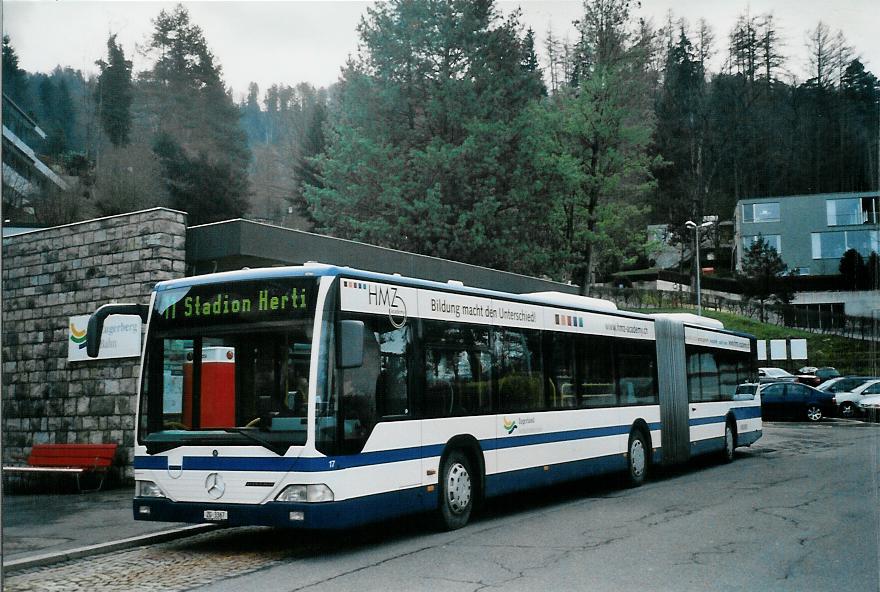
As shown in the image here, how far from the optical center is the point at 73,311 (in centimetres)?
1639

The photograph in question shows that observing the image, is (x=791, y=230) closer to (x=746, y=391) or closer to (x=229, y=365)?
(x=746, y=391)

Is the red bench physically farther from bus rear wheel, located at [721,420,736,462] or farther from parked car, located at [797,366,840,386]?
parked car, located at [797,366,840,386]

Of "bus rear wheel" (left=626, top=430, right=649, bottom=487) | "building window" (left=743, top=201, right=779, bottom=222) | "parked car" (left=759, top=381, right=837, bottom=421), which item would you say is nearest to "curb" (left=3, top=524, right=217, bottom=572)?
"bus rear wheel" (left=626, top=430, right=649, bottom=487)

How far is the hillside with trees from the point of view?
3522cm

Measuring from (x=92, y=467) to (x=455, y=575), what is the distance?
9006 mm

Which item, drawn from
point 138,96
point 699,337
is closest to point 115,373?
point 699,337

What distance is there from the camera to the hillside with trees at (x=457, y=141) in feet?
116

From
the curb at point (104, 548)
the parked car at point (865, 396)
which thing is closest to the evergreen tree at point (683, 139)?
the parked car at point (865, 396)

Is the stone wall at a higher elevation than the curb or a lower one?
higher

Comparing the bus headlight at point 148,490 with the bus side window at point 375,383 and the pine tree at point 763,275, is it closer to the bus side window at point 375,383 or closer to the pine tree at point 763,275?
the bus side window at point 375,383

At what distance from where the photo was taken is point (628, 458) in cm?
1517

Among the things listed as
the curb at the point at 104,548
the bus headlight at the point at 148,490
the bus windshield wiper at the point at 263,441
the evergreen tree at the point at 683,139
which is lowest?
the curb at the point at 104,548

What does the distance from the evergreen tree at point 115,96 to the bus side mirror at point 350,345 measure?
29.8m

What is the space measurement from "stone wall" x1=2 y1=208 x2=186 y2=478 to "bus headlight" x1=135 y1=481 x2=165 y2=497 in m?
5.96
